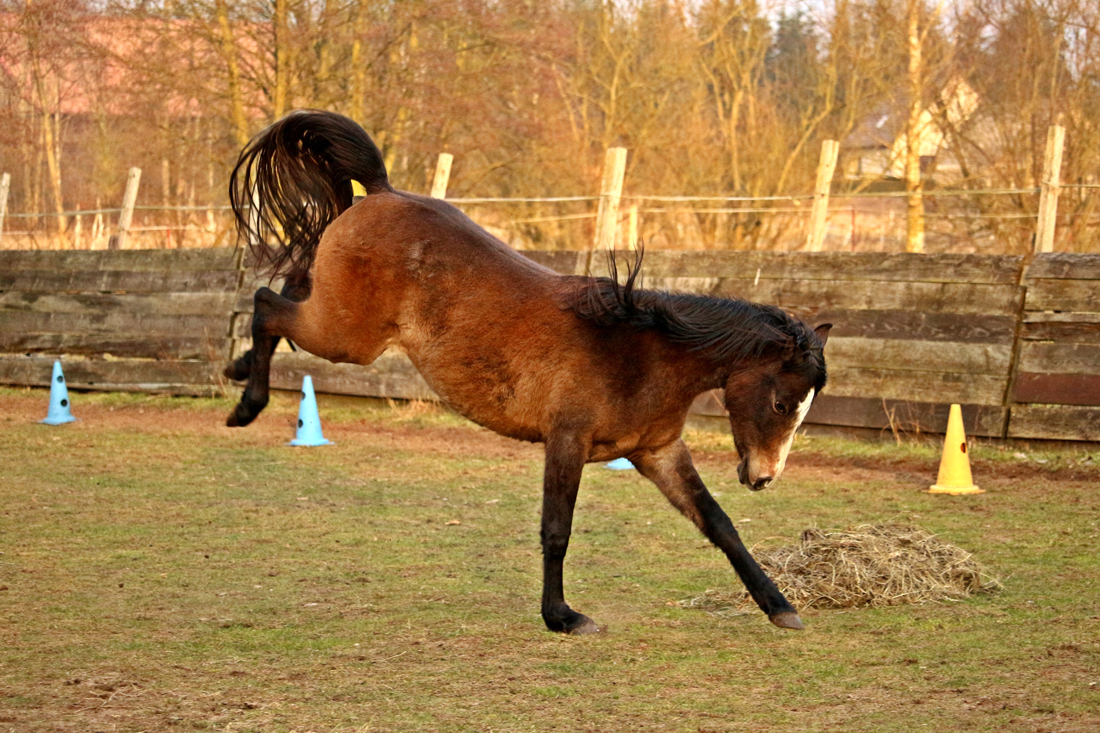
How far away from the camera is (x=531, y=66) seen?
18.2m

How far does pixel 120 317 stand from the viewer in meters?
13.0

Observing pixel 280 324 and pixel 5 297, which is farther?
pixel 5 297

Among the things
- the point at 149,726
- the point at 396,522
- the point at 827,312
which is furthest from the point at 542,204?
the point at 149,726

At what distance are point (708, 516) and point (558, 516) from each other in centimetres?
65

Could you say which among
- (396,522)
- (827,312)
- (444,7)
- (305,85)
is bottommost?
(396,522)

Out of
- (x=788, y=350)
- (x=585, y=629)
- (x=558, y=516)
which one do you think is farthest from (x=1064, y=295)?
(x=585, y=629)

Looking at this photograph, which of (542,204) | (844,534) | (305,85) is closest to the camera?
(844,534)

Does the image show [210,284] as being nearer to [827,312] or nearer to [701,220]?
[827,312]

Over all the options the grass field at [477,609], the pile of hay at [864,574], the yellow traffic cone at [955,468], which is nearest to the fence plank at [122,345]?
the grass field at [477,609]

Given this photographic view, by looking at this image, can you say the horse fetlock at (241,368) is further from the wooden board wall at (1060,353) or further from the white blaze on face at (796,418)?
the wooden board wall at (1060,353)

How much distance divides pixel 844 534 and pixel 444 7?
14.1 meters

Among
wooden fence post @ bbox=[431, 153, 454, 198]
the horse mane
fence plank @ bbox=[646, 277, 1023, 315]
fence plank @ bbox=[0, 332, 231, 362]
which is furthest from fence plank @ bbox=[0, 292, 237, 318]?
the horse mane

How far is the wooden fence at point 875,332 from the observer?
879 centimetres

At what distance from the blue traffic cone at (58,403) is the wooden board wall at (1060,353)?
9.10 meters
